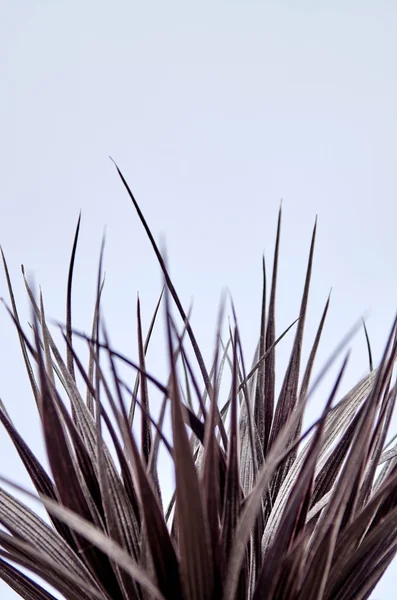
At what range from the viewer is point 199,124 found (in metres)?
2.50

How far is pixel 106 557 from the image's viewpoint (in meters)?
0.52

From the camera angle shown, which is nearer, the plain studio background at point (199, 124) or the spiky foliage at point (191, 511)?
Answer: the spiky foliage at point (191, 511)

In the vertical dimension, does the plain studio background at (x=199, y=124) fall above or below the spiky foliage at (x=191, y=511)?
above

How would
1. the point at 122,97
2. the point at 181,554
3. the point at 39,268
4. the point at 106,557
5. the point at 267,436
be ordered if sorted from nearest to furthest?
the point at 181,554, the point at 106,557, the point at 267,436, the point at 39,268, the point at 122,97

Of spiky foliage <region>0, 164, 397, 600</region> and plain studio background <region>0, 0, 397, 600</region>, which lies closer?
spiky foliage <region>0, 164, 397, 600</region>

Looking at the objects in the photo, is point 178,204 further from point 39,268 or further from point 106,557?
point 106,557

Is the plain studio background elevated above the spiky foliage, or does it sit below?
above

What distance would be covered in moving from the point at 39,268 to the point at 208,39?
3.60 feet

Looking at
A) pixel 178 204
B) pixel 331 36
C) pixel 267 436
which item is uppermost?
pixel 331 36

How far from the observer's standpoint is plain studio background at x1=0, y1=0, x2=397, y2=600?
2375 mm

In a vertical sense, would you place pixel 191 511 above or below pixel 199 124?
below

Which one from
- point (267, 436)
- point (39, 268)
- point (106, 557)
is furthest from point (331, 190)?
point (106, 557)

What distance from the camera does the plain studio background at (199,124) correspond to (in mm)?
2375

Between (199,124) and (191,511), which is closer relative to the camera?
(191,511)
